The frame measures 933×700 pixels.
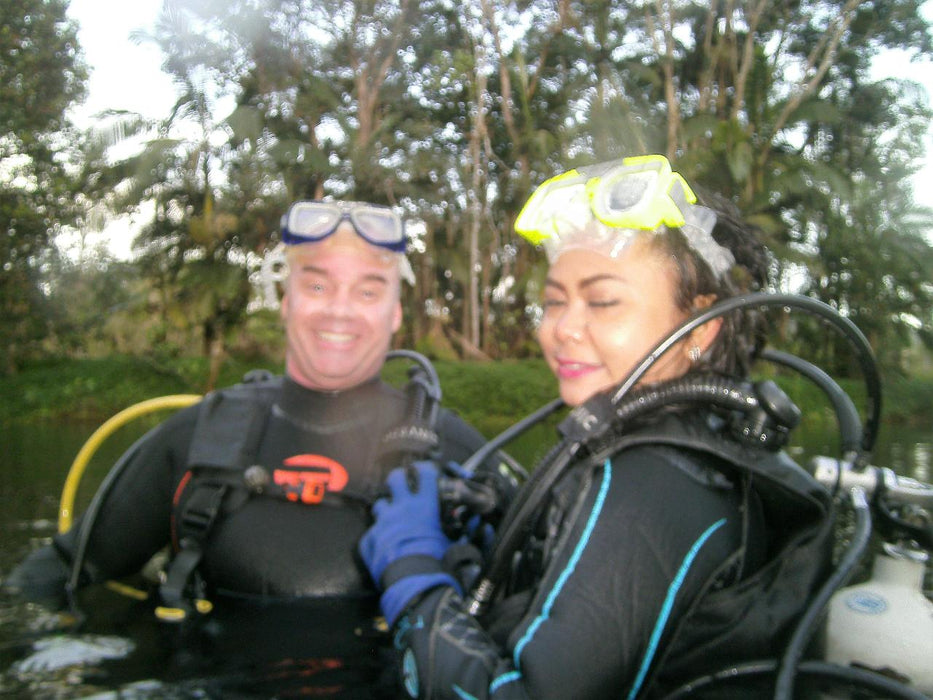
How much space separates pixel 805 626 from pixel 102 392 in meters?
16.4

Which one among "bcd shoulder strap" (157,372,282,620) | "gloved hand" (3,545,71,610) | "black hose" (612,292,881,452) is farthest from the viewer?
"gloved hand" (3,545,71,610)

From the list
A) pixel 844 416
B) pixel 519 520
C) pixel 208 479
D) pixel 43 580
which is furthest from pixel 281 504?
pixel 844 416

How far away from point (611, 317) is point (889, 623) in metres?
0.78

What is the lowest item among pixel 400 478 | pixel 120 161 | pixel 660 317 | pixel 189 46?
pixel 400 478

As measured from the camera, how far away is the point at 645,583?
141cm

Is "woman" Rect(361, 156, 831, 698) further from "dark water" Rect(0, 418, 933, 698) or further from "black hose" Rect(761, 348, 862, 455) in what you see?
"dark water" Rect(0, 418, 933, 698)

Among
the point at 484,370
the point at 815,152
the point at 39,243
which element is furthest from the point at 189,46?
the point at 815,152

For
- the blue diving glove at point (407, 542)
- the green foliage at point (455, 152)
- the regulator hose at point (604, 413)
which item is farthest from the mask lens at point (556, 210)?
the green foliage at point (455, 152)

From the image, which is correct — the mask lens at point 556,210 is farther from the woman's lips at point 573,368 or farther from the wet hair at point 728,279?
the woman's lips at point 573,368

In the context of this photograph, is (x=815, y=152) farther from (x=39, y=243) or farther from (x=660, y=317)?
(x=660, y=317)

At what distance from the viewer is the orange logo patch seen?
101 inches

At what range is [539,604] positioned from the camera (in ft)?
4.77

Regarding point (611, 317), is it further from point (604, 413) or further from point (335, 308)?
point (335, 308)

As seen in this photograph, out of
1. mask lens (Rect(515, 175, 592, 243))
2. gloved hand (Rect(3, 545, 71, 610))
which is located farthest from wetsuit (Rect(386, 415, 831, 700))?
gloved hand (Rect(3, 545, 71, 610))
